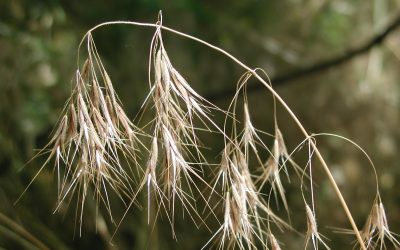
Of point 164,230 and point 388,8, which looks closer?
point 164,230

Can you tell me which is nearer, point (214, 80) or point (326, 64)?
→ point (326, 64)

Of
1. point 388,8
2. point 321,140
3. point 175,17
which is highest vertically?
point 175,17

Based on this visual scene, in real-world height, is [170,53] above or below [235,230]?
below

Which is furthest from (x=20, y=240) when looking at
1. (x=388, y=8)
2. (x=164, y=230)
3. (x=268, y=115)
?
(x=388, y=8)

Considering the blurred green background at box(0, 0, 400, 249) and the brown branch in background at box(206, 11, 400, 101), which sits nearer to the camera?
the blurred green background at box(0, 0, 400, 249)

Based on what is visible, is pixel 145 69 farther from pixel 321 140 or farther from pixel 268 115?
pixel 321 140

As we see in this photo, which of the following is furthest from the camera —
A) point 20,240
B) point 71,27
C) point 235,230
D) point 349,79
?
point 349,79

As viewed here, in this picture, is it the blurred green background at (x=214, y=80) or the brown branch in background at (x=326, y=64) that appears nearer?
the blurred green background at (x=214, y=80)

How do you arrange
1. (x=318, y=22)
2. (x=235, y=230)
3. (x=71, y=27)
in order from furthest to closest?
1. (x=318, y=22)
2. (x=71, y=27)
3. (x=235, y=230)
